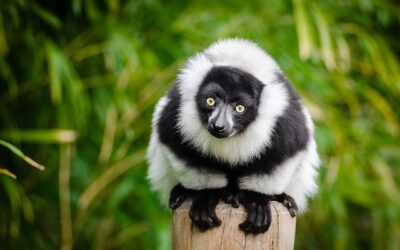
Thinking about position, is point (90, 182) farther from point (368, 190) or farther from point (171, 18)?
point (368, 190)

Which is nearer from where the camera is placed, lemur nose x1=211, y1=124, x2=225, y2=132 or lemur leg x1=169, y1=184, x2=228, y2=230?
lemur leg x1=169, y1=184, x2=228, y2=230

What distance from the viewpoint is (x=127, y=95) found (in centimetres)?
468

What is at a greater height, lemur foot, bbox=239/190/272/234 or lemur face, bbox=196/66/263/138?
lemur face, bbox=196/66/263/138

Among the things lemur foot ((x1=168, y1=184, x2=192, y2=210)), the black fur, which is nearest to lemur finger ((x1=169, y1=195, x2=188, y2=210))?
lemur foot ((x1=168, y1=184, x2=192, y2=210))

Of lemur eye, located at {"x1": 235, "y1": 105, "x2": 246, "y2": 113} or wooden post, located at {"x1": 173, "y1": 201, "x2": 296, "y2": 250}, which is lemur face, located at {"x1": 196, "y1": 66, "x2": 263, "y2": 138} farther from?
wooden post, located at {"x1": 173, "y1": 201, "x2": 296, "y2": 250}

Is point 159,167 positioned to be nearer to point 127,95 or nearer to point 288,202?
point 288,202

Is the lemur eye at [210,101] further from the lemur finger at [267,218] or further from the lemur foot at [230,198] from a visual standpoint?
the lemur finger at [267,218]

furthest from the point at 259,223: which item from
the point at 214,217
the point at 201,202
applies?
the point at 201,202

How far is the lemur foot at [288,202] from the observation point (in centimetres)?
278

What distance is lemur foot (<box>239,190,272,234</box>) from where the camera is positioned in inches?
100

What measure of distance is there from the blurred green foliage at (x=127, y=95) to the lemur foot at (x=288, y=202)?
1.44 m

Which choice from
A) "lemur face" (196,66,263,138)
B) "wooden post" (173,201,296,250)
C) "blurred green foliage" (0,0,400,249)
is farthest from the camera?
"blurred green foliage" (0,0,400,249)

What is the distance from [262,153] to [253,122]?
0.43ft

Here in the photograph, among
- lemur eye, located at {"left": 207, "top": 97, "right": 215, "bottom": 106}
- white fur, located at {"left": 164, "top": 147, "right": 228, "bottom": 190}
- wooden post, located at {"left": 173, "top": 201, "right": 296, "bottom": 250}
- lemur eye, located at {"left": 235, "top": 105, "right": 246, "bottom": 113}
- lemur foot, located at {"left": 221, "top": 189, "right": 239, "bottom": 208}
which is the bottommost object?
wooden post, located at {"left": 173, "top": 201, "right": 296, "bottom": 250}
